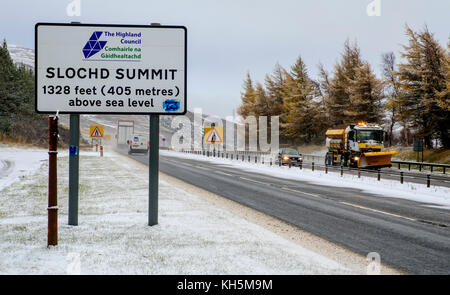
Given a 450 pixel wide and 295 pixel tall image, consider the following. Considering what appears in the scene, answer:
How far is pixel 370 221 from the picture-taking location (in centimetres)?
1034

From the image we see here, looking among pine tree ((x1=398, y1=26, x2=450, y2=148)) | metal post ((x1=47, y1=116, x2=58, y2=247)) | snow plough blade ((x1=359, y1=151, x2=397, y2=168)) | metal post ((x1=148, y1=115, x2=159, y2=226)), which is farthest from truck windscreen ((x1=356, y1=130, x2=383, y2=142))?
metal post ((x1=47, y1=116, x2=58, y2=247))

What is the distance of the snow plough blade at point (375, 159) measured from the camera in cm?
2862

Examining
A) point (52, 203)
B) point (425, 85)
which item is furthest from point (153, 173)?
point (425, 85)

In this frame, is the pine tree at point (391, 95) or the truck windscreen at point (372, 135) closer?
the truck windscreen at point (372, 135)

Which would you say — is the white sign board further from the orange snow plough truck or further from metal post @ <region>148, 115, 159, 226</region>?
the orange snow plough truck

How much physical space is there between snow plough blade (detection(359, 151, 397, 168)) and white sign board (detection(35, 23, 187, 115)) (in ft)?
77.0

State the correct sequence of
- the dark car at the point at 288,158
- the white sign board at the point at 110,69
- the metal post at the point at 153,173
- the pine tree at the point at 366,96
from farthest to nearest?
1. the pine tree at the point at 366,96
2. the dark car at the point at 288,158
3. the metal post at the point at 153,173
4. the white sign board at the point at 110,69

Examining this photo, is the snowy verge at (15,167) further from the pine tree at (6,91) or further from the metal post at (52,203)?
the pine tree at (6,91)

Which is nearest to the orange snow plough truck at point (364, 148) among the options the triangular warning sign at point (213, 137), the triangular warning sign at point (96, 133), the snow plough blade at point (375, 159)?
the snow plough blade at point (375, 159)

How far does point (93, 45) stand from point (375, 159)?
82.5 feet

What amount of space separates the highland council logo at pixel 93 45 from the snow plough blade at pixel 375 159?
24430 mm
